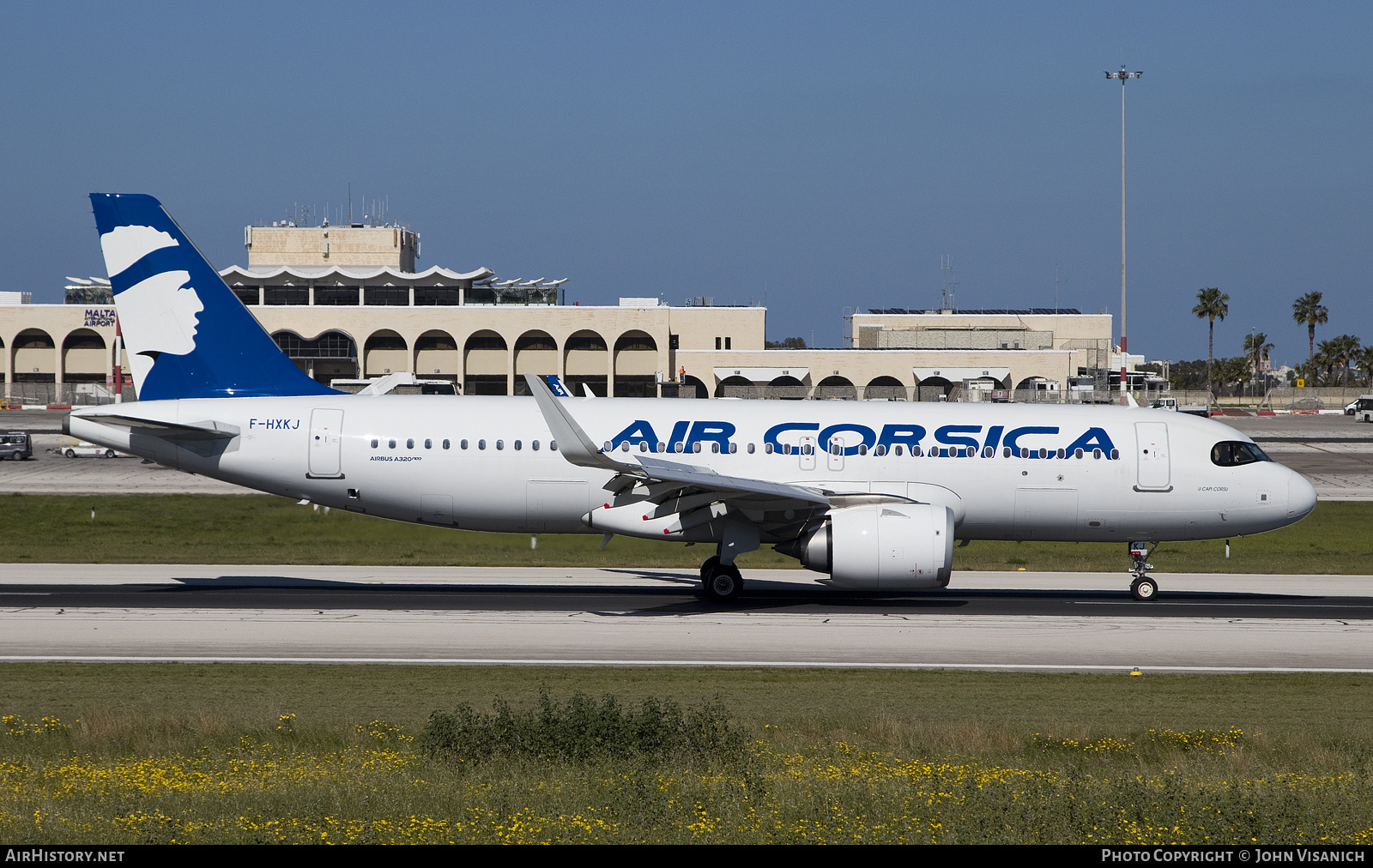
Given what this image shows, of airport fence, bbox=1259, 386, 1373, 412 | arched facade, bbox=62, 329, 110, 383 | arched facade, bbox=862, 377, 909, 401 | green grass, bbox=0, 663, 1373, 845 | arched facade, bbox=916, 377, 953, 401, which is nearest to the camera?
green grass, bbox=0, 663, 1373, 845

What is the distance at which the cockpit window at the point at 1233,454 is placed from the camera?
87.5 feet

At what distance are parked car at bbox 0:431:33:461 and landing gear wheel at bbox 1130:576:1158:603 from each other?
62510 mm

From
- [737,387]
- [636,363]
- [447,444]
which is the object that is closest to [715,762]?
[447,444]

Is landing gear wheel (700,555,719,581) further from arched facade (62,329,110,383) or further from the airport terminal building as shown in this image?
arched facade (62,329,110,383)

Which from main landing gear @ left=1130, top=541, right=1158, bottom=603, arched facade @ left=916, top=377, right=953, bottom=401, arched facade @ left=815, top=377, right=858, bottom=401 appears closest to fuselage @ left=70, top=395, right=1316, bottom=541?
main landing gear @ left=1130, top=541, right=1158, bottom=603

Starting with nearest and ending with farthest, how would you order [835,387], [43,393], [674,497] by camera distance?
[674,497], [835,387], [43,393]

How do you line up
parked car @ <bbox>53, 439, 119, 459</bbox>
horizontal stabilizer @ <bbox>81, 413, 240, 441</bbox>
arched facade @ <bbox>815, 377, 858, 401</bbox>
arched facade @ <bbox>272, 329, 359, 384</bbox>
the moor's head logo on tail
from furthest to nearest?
arched facade @ <bbox>272, 329, 359, 384</bbox>
arched facade @ <bbox>815, 377, 858, 401</bbox>
parked car @ <bbox>53, 439, 119, 459</bbox>
the moor's head logo on tail
horizontal stabilizer @ <bbox>81, 413, 240, 441</bbox>

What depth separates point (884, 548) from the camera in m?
23.7

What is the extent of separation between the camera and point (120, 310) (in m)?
27.0

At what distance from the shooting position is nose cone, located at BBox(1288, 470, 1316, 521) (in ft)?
86.8

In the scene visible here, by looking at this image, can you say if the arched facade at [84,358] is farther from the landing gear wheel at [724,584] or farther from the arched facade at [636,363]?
the landing gear wheel at [724,584]

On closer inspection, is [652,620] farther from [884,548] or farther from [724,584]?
[884,548]

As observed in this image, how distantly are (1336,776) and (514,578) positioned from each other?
805 inches

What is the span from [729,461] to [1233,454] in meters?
11.2
